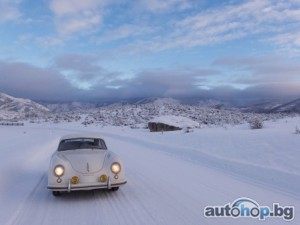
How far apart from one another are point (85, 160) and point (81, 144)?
5.74 ft

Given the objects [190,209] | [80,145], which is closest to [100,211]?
[190,209]

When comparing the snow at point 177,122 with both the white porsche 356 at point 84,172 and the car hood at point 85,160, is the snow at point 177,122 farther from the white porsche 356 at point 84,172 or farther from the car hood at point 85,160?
the white porsche 356 at point 84,172

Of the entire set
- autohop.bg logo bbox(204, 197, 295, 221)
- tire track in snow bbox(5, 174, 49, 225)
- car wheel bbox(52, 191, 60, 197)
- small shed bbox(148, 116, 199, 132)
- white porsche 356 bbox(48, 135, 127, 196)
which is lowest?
tire track in snow bbox(5, 174, 49, 225)

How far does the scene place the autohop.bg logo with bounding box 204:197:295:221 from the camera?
20.2 ft

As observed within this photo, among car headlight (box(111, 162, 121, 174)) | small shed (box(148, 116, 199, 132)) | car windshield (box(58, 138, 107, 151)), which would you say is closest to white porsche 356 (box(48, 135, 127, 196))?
car headlight (box(111, 162, 121, 174))

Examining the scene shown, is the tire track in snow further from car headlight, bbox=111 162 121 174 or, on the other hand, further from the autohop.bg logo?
the autohop.bg logo

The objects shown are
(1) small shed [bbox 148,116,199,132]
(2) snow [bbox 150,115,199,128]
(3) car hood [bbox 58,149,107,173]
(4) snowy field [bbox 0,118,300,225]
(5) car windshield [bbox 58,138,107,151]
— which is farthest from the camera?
(2) snow [bbox 150,115,199,128]

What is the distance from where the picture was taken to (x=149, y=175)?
10492 millimetres

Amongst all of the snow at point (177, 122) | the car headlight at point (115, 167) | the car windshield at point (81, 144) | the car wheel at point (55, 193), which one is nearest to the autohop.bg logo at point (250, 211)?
the car headlight at point (115, 167)

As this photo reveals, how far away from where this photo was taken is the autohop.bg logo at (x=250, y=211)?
616cm

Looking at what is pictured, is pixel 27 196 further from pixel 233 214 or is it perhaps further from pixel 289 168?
pixel 289 168

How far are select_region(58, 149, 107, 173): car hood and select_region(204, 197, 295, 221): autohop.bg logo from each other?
9.12ft

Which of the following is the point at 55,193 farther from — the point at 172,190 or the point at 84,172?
the point at 172,190

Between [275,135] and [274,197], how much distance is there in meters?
6.48
